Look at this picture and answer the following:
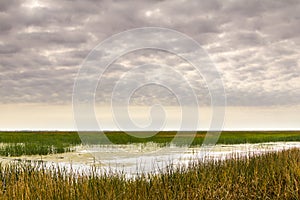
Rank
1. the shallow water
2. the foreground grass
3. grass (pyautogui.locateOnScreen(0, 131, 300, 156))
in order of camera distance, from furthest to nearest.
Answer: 1. grass (pyautogui.locateOnScreen(0, 131, 300, 156))
2. the shallow water
3. the foreground grass

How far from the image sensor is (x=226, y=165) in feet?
27.4

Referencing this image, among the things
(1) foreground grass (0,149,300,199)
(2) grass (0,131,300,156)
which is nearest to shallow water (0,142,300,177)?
(1) foreground grass (0,149,300,199)

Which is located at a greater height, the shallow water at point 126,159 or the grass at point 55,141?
the grass at point 55,141

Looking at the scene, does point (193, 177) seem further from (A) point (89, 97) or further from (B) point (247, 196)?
(A) point (89, 97)

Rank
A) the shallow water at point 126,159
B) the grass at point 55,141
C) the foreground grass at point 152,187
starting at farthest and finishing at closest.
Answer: the grass at point 55,141 → the shallow water at point 126,159 → the foreground grass at point 152,187

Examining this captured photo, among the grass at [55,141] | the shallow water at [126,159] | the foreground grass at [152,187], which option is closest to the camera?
the foreground grass at [152,187]

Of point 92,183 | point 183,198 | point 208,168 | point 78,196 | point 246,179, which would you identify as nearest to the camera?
point 78,196

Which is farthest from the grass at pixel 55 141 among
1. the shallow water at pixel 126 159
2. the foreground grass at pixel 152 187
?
the foreground grass at pixel 152 187

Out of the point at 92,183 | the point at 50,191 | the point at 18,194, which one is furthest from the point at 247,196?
the point at 18,194

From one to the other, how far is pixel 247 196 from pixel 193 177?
1057 millimetres

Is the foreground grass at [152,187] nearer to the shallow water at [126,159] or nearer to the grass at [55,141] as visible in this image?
the shallow water at [126,159]

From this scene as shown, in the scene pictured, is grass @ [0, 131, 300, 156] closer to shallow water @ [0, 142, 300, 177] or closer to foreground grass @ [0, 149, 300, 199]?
shallow water @ [0, 142, 300, 177]

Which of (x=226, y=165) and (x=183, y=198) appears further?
(x=226, y=165)

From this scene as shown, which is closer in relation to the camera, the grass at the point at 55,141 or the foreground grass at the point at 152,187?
the foreground grass at the point at 152,187
